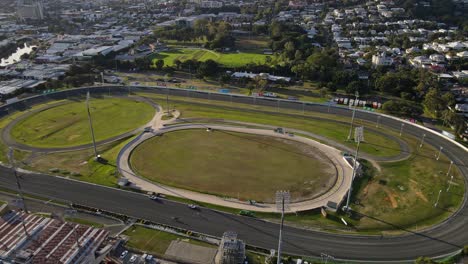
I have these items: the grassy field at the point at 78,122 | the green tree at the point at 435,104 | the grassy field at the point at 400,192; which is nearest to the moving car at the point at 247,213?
the grassy field at the point at 400,192

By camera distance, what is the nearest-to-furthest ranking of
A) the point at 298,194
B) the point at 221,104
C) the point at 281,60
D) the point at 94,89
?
the point at 298,194, the point at 221,104, the point at 94,89, the point at 281,60

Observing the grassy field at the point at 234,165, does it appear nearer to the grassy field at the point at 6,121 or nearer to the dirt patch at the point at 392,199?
the dirt patch at the point at 392,199

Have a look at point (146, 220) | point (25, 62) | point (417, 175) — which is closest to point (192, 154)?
point (146, 220)

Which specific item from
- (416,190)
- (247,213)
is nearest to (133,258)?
(247,213)

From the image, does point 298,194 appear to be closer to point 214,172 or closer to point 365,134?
point 214,172

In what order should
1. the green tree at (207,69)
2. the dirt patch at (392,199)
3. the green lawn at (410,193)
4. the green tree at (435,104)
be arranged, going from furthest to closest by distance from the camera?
the green tree at (207,69) → the green tree at (435,104) → the dirt patch at (392,199) → the green lawn at (410,193)

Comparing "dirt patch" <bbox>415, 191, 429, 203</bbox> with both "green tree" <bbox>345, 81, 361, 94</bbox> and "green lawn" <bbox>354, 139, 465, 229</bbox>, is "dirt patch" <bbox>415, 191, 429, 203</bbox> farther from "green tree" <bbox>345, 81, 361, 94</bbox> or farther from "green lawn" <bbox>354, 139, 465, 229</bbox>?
"green tree" <bbox>345, 81, 361, 94</bbox>
